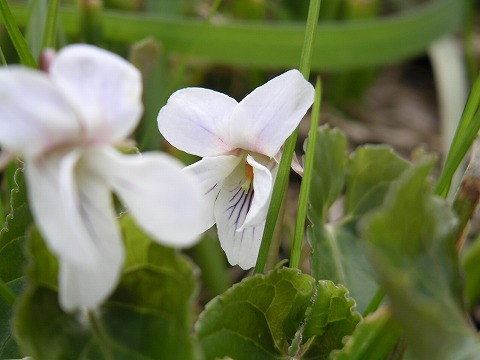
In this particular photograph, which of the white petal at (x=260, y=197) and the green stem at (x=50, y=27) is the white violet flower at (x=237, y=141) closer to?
the white petal at (x=260, y=197)

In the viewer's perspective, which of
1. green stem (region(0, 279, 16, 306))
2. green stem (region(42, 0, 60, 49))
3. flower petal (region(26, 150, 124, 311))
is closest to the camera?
flower petal (region(26, 150, 124, 311))

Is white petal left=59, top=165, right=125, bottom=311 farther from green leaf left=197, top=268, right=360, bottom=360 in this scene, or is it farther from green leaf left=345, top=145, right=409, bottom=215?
green leaf left=345, top=145, right=409, bottom=215

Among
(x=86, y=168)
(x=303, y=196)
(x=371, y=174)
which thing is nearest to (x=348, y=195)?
(x=371, y=174)

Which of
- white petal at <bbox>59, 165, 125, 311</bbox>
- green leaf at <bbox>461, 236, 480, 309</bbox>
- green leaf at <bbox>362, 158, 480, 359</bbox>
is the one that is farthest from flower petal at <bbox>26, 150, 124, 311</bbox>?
green leaf at <bbox>461, 236, 480, 309</bbox>

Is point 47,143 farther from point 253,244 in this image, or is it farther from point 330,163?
point 330,163

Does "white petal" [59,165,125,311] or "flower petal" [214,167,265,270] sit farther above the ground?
"white petal" [59,165,125,311]

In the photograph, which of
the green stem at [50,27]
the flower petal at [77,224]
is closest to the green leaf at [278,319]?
the flower petal at [77,224]

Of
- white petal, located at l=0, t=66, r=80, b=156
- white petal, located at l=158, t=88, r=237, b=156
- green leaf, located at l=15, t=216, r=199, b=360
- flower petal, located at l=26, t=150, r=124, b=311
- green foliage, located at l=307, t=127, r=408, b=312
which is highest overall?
white petal, located at l=0, t=66, r=80, b=156
